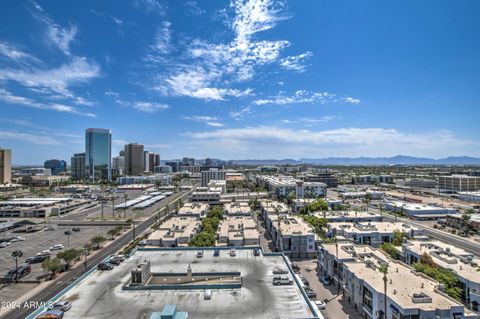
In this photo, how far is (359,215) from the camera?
6191 cm

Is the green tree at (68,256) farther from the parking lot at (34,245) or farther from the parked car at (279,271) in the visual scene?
the parked car at (279,271)

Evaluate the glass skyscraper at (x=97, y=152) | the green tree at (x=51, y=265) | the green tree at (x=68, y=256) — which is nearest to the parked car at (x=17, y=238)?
the green tree at (x=68, y=256)

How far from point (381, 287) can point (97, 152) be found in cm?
17995

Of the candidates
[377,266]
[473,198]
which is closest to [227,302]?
[377,266]

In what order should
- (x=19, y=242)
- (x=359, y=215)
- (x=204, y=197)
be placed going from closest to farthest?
(x=19, y=242)
(x=359, y=215)
(x=204, y=197)

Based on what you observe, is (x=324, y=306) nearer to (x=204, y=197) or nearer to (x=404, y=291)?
(x=404, y=291)

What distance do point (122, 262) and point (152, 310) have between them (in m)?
10.1

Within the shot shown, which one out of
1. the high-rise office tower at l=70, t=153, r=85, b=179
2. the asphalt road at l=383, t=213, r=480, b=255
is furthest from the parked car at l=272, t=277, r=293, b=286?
the high-rise office tower at l=70, t=153, r=85, b=179

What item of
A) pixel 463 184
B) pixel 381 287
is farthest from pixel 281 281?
pixel 463 184

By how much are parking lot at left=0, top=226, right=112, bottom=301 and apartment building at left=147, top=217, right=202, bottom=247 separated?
13.8 m

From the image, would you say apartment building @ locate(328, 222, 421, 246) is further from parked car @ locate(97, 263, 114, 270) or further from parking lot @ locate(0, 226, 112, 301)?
parking lot @ locate(0, 226, 112, 301)

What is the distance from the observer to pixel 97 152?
175 m

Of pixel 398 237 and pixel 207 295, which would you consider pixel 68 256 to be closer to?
pixel 207 295

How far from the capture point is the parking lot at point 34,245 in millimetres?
31278
